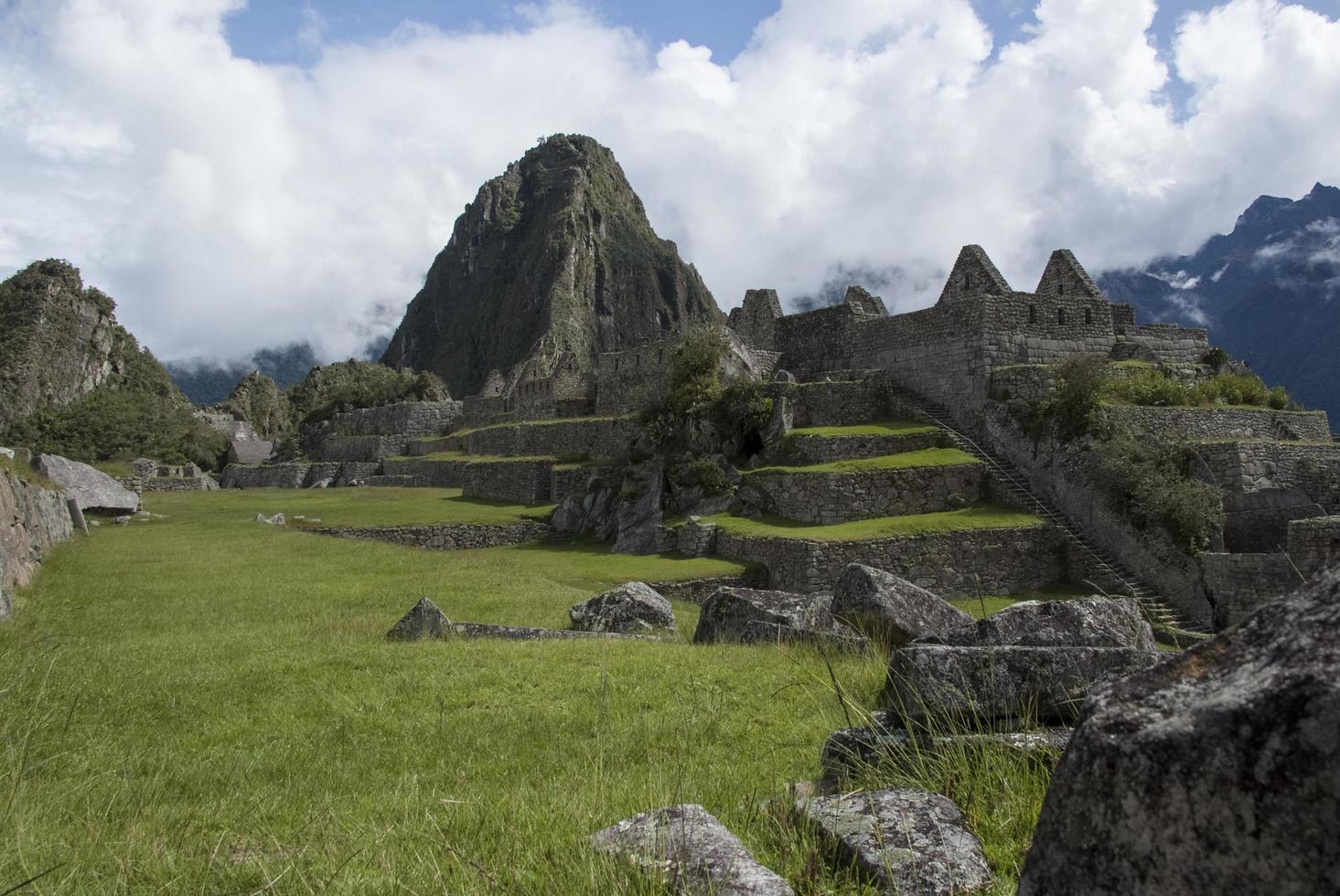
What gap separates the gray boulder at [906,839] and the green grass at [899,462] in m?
18.6

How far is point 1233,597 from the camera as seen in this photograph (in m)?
15.9

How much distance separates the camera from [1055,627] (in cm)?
623

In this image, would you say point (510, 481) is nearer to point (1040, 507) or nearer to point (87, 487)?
point (87, 487)

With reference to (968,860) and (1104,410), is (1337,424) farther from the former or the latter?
(968,860)

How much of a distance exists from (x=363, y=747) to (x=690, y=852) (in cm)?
320

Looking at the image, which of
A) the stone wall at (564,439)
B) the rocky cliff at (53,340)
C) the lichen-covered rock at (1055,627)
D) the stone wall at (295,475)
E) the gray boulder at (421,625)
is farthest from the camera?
the rocky cliff at (53,340)

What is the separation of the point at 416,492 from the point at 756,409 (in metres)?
16.5

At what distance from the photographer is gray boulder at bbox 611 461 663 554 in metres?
23.7

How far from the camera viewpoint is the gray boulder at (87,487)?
2538 cm

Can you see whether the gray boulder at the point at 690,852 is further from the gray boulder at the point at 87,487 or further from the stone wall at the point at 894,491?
the gray boulder at the point at 87,487

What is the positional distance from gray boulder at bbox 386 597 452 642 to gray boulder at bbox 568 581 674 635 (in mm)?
2003

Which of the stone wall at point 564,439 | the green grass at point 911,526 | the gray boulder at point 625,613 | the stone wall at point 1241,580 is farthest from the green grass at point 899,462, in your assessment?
the gray boulder at point 625,613

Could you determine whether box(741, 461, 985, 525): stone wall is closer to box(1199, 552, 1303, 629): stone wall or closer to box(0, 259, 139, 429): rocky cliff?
box(1199, 552, 1303, 629): stone wall

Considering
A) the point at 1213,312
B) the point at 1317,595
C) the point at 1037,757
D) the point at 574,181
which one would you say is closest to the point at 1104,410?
the point at 1037,757
